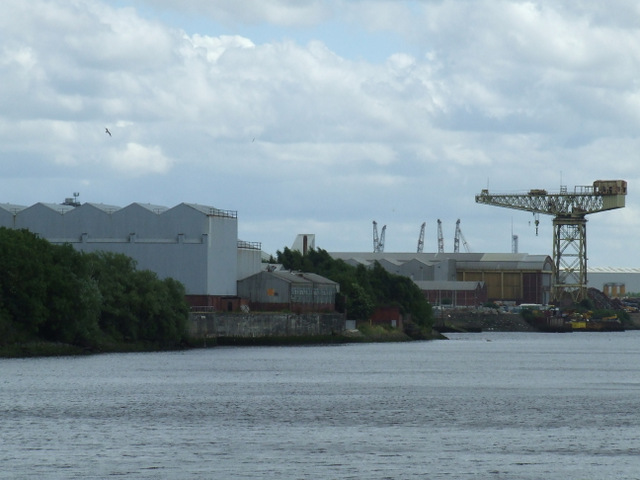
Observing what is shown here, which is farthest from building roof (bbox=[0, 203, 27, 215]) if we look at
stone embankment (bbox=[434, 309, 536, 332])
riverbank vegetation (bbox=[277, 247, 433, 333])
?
stone embankment (bbox=[434, 309, 536, 332])

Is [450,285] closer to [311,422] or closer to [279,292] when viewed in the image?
[279,292]

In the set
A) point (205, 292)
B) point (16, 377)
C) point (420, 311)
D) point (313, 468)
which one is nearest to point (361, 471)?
point (313, 468)

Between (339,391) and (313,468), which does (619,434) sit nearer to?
(313,468)

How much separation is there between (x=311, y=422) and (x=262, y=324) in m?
57.5

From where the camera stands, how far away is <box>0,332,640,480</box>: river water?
29.0 meters

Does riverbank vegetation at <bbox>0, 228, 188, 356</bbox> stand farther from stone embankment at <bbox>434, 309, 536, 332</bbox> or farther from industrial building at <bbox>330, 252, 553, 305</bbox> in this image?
industrial building at <bbox>330, 252, 553, 305</bbox>

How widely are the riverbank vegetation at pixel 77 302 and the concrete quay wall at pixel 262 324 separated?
19.6ft

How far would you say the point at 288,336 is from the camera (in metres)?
97.9

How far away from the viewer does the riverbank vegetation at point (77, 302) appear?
65.5 m

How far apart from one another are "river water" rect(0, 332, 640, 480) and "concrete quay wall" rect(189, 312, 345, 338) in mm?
21401

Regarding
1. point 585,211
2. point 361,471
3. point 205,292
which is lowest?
point 361,471

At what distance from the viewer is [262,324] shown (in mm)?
94938

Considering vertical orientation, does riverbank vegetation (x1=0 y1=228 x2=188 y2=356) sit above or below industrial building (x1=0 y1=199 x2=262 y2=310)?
below

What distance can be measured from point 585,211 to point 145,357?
87823mm
